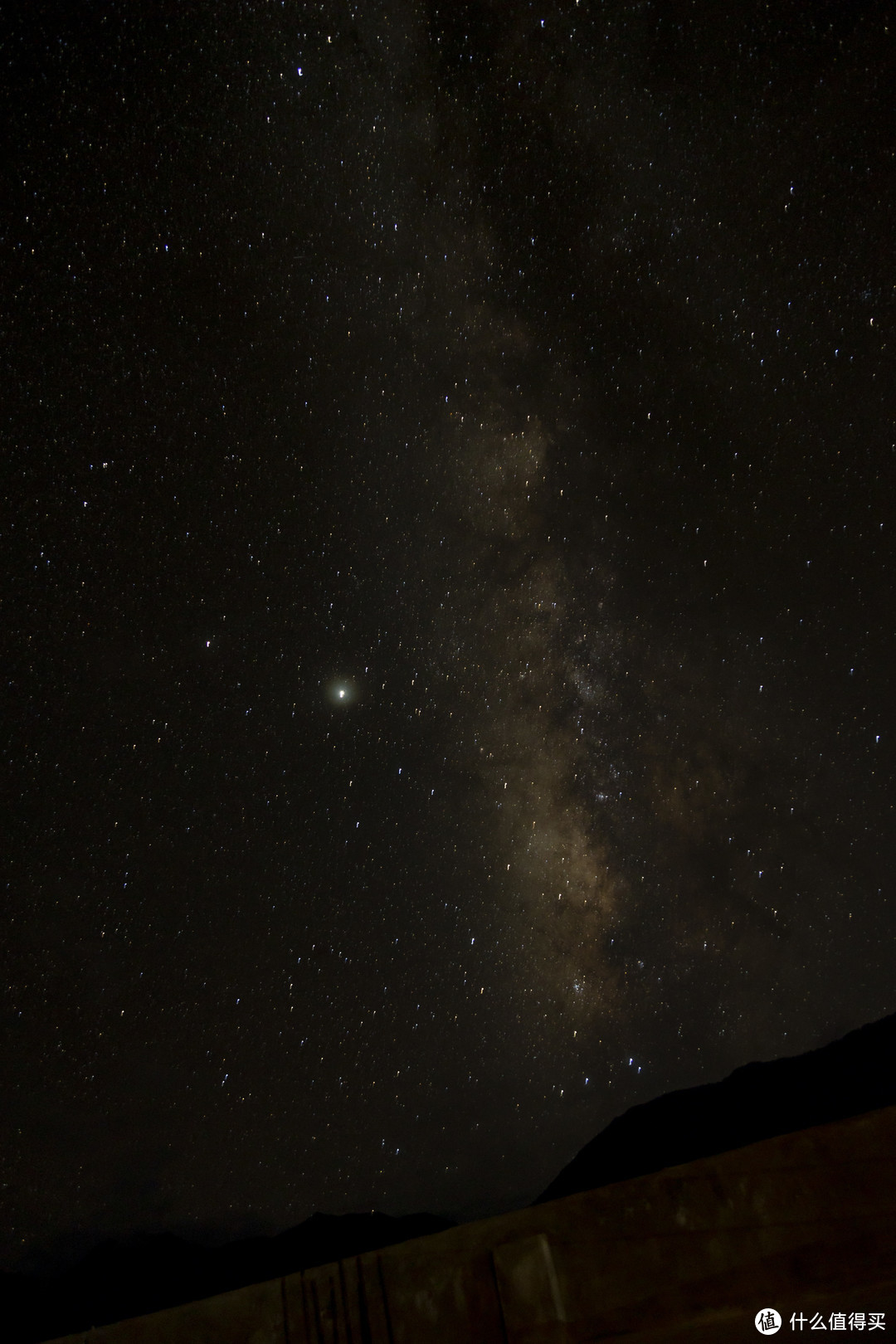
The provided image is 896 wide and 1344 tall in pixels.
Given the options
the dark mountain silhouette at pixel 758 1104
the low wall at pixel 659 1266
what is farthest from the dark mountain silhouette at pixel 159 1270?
the low wall at pixel 659 1266

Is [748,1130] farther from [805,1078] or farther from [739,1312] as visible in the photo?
[739,1312]

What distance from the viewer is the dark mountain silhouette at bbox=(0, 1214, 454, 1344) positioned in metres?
52.0

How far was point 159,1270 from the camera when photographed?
207 ft

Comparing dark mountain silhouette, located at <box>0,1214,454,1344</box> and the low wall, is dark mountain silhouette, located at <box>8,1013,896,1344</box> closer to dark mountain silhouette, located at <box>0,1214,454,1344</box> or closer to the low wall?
dark mountain silhouette, located at <box>0,1214,454,1344</box>

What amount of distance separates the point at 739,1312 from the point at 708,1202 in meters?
0.10

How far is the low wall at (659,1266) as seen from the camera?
2.76 ft

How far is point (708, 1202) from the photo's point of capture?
880 mm

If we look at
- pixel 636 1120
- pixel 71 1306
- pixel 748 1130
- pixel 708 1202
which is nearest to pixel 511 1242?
pixel 708 1202

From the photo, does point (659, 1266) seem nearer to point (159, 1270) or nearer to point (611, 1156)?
point (611, 1156)

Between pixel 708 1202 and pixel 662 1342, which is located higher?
pixel 708 1202

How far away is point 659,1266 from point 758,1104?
6740 cm

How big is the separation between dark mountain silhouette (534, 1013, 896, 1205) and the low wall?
56.4m

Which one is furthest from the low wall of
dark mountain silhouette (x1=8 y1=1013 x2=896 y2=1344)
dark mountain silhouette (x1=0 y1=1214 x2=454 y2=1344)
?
dark mountain silhouette (x1=0 y1=1214 x2=454 y2=1344)

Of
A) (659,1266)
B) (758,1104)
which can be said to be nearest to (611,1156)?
(758,1104)
